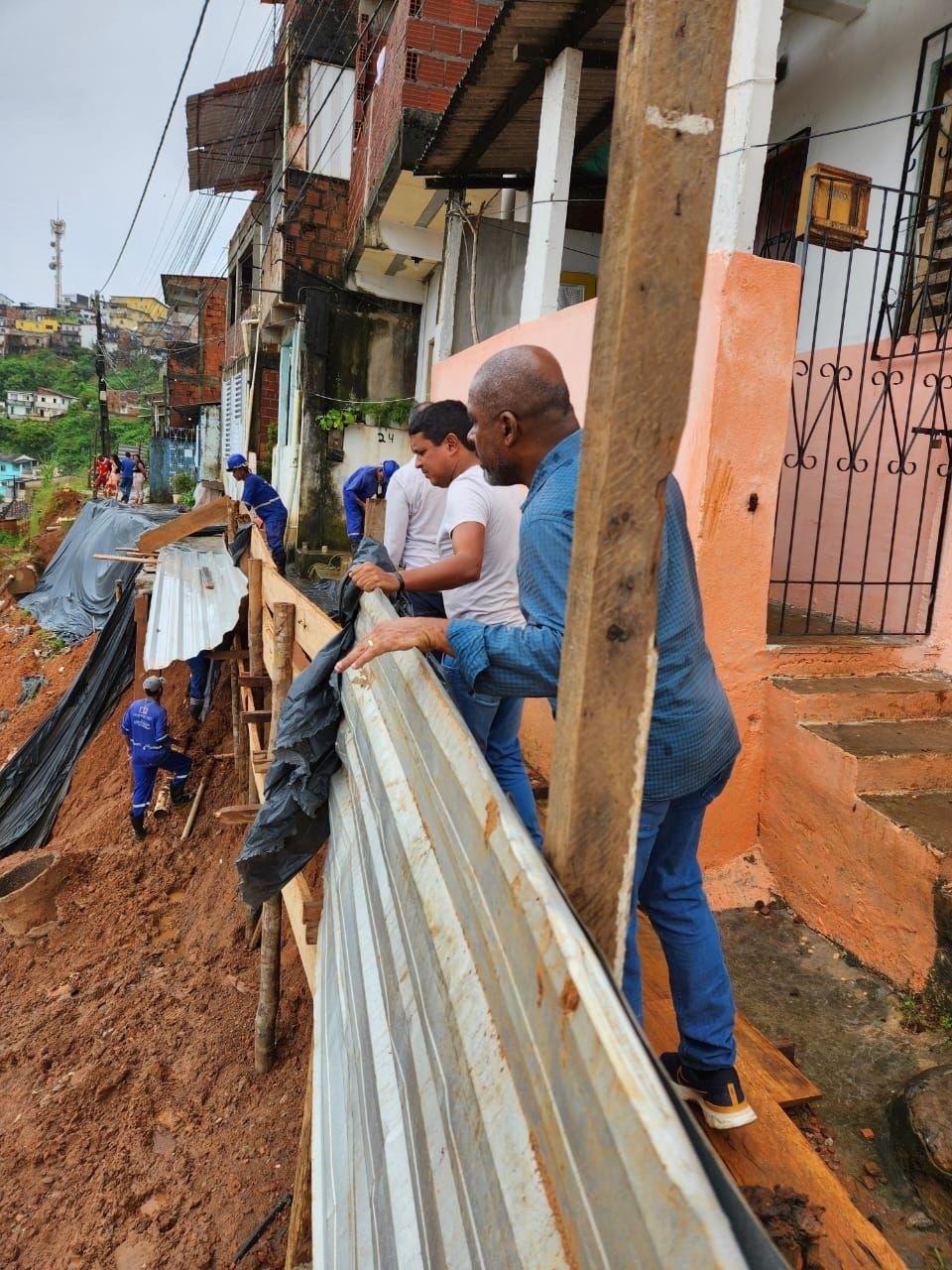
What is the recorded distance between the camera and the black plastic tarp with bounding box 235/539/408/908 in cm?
242

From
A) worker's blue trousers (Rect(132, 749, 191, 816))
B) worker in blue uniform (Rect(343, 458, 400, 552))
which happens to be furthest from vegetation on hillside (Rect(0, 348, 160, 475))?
worker in blue uniform (Rect(343, 458, 400, 552))

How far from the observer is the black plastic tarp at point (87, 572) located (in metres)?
15.1

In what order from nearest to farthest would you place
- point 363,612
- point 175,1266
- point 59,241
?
1. point 363,612
2. point 175,1266
3. point 59,241

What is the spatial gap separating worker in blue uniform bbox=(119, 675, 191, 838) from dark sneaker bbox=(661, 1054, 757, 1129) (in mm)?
7236

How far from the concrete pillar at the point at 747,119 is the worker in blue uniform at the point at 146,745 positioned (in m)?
6.99

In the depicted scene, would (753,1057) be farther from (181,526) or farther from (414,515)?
(181,526)

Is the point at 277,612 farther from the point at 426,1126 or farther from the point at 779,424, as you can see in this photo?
the point at 426,1126

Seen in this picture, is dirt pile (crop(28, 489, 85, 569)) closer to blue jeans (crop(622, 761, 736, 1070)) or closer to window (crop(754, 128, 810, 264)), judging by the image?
window (crop(754, 128, 810, 264))

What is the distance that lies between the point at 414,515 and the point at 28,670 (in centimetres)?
1389

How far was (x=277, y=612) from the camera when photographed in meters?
3.99

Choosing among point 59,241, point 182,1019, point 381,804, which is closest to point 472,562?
point 381,804

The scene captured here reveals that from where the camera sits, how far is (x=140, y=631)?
9.14 metres

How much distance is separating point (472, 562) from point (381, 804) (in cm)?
92

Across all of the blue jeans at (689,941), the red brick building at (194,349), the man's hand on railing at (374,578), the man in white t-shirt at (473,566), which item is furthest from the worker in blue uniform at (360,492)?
the red brick building at (194,349)
